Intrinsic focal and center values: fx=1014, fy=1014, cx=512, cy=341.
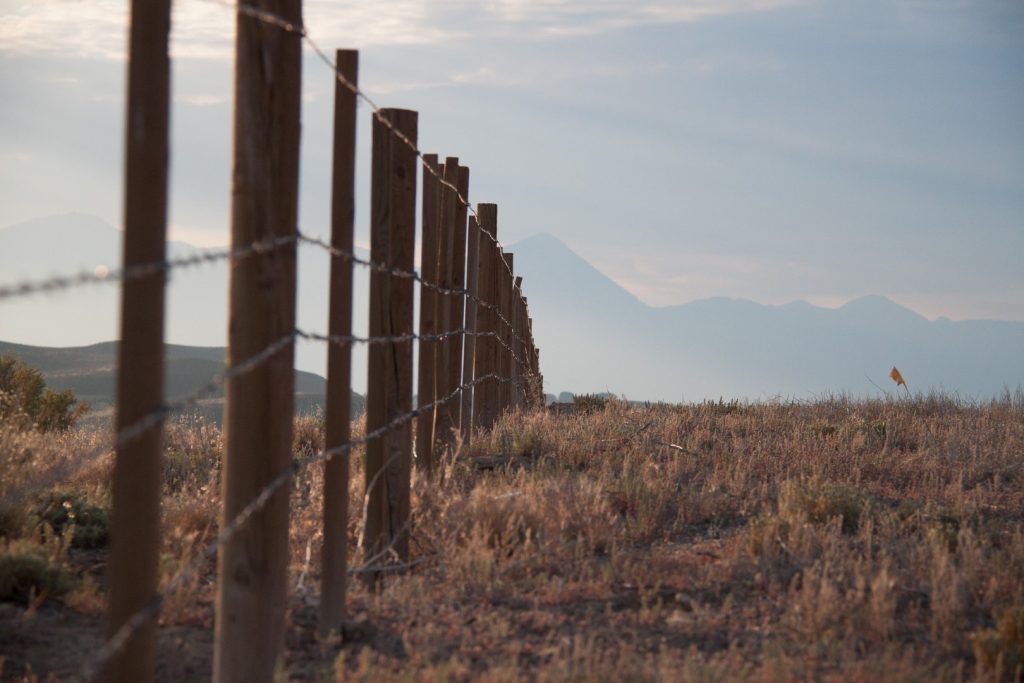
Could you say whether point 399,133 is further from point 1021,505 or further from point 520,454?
point 1021,505

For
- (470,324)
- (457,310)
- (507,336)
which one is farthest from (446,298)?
(507,336)

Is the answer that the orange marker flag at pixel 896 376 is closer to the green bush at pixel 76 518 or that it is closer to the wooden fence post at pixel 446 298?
the wooden fence post at pixel 446 298

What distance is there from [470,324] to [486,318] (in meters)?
1.26

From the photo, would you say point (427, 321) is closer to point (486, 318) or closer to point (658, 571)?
point (658, 571)

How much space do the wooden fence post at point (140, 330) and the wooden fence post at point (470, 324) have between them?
6.54 meters

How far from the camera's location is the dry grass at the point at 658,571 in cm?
394

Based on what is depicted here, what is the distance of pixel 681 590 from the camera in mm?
4949

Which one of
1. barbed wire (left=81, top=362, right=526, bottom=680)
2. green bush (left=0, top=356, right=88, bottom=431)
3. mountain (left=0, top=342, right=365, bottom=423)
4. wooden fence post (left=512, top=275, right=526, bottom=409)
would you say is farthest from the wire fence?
mountain (left=0, top=342, right=365, bottom=423)

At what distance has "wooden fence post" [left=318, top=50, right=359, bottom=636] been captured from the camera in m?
4.31

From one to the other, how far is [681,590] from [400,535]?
1.47 metres

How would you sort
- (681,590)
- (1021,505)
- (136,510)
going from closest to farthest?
(136,510)
(681,590)
(1021,505)

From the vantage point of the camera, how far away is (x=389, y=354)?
5176 mm

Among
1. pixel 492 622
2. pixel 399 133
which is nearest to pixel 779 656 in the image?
pixel 492 622

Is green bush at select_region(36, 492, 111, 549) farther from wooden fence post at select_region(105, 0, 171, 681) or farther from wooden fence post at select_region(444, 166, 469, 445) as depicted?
wooden fence post at select_region(105, 0, 171, 681)
